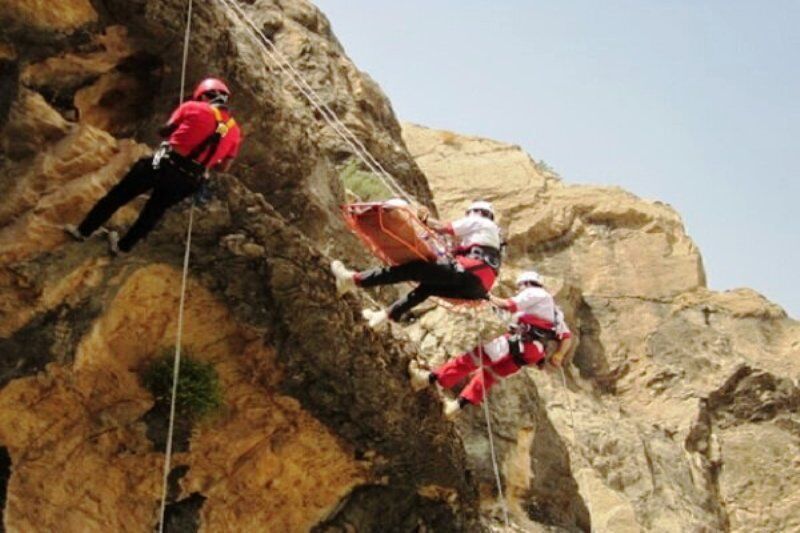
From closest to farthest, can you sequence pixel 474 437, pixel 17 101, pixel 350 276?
pixel 17 101 < pixel 350 276 < pixel 474 437

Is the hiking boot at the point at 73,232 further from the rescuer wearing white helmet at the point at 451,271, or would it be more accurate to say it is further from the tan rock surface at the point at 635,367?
the tan rock surface at the point at 635,367

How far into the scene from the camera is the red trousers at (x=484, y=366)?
11.0m

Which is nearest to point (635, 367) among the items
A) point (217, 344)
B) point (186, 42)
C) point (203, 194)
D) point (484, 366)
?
point (484, 366)

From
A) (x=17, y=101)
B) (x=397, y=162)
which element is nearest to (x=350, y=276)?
(x=17, y=101)

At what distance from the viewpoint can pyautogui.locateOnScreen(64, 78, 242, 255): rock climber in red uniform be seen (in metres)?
8.41

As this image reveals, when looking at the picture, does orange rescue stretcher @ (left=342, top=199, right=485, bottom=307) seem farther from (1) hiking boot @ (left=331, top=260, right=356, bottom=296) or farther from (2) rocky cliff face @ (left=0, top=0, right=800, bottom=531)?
(2) rocky cliff face @ (left=0, top=0, right=800, bottom=531)

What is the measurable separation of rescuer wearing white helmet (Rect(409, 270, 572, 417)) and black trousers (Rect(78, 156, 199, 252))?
147 inches

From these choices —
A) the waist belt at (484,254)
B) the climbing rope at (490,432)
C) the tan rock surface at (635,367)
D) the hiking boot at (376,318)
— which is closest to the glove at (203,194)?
the hiking boot at (376,318)

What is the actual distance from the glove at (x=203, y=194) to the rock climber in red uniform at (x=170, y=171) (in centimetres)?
10

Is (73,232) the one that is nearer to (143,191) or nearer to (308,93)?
(143,191)

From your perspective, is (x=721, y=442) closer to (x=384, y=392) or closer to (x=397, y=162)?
(x=397, y=162)

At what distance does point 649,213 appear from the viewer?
23484mm

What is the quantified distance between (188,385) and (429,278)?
279 cm

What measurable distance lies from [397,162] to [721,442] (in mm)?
8800
